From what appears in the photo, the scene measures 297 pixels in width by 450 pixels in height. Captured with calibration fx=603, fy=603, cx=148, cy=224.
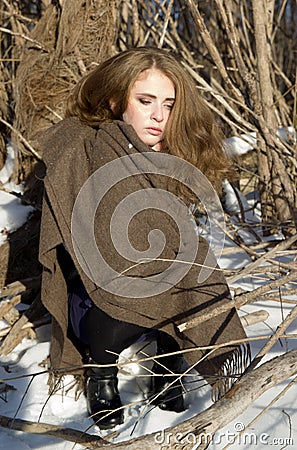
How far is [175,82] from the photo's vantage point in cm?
194

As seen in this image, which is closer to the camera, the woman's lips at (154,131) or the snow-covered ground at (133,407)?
the snow-covered ground at (133,407)

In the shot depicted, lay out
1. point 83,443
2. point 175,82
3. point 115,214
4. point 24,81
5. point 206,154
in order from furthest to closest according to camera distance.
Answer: point 24,81 < point 206,154 < point 175,82 < point 115,214 < point 83,443

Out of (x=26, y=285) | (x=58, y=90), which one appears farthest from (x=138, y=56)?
(x=26, y=285)

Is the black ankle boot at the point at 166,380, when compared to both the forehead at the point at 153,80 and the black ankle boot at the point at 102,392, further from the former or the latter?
the forehead at the point at 153,80

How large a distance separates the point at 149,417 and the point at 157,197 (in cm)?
66

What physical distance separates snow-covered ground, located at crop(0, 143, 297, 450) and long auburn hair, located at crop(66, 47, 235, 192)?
589mm

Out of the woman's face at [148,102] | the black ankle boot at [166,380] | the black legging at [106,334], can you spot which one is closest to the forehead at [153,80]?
the woman's face at [148,102]

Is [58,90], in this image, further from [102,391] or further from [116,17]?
[102,391]

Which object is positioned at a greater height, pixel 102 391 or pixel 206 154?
pixel 206 154

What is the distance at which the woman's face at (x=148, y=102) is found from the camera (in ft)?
6.28

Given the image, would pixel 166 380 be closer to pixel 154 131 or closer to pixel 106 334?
pixel 106 334

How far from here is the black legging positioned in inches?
70.7

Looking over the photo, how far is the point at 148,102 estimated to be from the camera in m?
1.93

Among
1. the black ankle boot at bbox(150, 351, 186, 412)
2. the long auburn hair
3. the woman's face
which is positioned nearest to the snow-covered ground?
the black ankle boot at bbox(150, 351, 186, 412)
